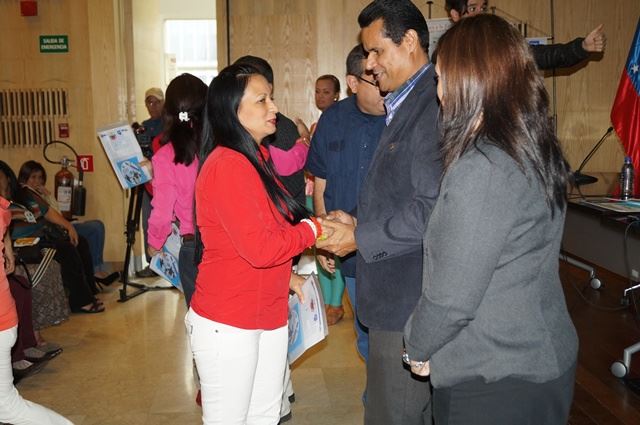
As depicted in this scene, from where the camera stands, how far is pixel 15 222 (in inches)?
202

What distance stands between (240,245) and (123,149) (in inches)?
146

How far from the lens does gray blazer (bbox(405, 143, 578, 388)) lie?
137cm

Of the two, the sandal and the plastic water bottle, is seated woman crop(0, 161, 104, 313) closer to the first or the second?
the sandal

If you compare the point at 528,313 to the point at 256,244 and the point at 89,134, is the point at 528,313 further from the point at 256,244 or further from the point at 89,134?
the point at 89,134

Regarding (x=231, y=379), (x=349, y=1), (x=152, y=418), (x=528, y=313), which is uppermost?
(x=349, y=1)

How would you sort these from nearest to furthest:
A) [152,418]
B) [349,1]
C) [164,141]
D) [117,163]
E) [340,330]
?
[164,141], [152,418], [340,330], [117,163], [349,1]

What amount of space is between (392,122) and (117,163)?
385 cm

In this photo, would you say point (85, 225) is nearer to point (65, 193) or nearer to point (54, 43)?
point (65, 193)

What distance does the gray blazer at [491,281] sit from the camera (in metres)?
1.37

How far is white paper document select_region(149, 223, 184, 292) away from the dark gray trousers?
5.39ft

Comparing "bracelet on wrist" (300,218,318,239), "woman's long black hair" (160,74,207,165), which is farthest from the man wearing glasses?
"bracelet on wrist" (300,218,318,239)

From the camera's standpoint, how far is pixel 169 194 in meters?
3.27

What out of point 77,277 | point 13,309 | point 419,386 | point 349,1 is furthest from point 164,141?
point 349,1

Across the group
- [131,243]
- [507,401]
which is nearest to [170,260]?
[507,401]
